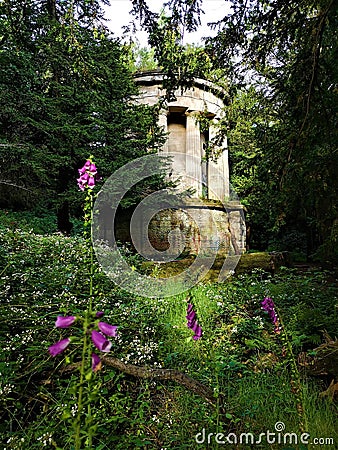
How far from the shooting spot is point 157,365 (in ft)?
10.3

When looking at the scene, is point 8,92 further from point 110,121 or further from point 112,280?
point 112,280

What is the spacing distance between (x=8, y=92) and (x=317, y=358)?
1013 cm

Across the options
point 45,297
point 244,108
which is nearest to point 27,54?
point 244,108

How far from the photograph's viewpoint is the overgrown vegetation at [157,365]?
225 centimetres

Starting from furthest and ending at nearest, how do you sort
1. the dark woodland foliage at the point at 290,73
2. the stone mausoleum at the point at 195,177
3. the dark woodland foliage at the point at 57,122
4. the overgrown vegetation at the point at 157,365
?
1. the stone mausoleum at the point at 195,177
2. the dark woodland foliage at the point at 57,122
3. the dark woodland foliage at the point at 290,73
4. the overgrown vegetation at the point at 157,365

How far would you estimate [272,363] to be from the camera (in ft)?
11.1

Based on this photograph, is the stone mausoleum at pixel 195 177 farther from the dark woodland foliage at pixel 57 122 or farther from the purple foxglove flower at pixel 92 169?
the purple foxglove flower at pixel 92 169

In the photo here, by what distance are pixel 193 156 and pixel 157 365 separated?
1365 centimetres

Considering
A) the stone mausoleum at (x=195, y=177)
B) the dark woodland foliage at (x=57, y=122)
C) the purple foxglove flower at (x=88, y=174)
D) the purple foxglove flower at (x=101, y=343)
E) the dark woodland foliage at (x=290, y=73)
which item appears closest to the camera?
the purple foxglove flower at (x=101, y=343)

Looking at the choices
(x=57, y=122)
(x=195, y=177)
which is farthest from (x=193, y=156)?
(x=57, y=122)

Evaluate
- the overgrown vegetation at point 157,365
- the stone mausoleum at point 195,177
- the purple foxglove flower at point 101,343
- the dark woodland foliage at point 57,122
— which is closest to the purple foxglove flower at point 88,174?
the overgrown vegetation at point 157,365

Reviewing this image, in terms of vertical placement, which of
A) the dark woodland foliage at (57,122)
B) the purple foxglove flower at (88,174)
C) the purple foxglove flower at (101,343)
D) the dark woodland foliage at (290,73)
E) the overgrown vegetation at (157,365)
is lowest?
the overgrown vegetation at (157,365)

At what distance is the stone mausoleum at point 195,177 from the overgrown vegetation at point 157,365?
7820 mm

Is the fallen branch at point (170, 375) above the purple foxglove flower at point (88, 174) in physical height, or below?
below
